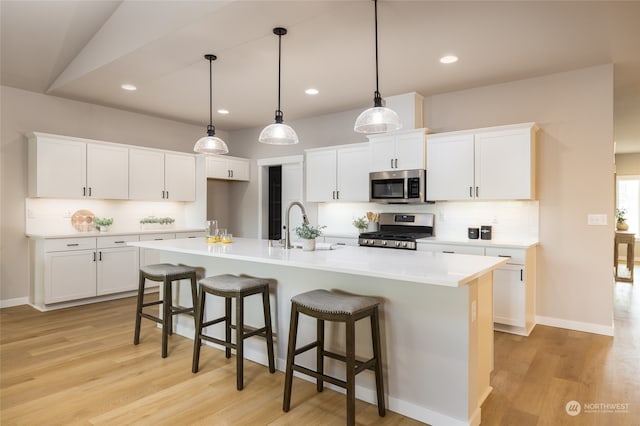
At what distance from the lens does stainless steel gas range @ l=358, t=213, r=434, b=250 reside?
14.9 feet

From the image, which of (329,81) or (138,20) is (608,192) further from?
(138,20)

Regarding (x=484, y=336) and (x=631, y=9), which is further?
(x=631, y=9)

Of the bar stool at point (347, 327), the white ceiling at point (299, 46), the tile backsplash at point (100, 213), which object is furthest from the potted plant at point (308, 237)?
the tile backsplash at point (100, 213)

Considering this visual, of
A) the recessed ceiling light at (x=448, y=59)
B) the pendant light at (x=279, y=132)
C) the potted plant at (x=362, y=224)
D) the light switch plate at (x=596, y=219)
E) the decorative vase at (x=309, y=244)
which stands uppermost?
the recessed ceiling light at (x=448, y=59)

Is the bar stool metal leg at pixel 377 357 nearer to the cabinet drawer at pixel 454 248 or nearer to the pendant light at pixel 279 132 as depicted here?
the pendant light at pixel 279 132

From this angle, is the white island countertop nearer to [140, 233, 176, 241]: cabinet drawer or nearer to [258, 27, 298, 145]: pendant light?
[258, 27, 298, 145]: pendant light

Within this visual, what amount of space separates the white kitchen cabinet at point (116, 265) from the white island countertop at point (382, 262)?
96.8 inches

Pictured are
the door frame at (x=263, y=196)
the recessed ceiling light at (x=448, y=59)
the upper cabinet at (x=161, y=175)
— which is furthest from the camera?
the door frame at (x=263, y=196)

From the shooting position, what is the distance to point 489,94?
4434 mm

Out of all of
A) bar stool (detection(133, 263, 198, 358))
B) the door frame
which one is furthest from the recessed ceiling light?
the door frame

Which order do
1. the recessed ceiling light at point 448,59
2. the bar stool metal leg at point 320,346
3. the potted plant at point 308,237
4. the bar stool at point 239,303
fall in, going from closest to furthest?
the bar stool metal leg at point 320,346 → the bar stool at point 239,303 → the potted plant at point 308,237 → the recessed ceiling light at point 448,59

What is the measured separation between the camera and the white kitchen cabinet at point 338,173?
17.0 ft

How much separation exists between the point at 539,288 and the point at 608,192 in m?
1.21

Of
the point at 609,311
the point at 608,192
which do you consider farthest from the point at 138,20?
the point at 609,311
